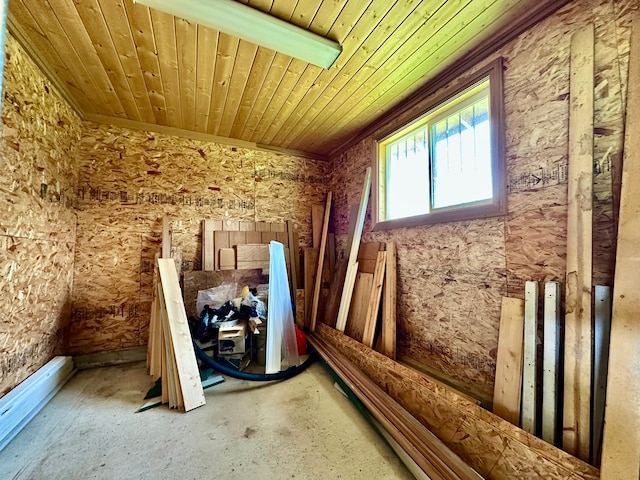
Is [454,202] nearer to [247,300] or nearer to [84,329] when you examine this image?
[247,300]

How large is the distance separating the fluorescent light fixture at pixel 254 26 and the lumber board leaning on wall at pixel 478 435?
2.36m

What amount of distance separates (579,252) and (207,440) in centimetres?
240

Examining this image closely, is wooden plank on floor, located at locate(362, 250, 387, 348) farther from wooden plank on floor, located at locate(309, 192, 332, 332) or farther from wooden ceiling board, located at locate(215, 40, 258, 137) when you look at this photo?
wooden ceiling board, located at locate(215, 40, 258, 137)

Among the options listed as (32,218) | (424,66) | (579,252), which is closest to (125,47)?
(32,218)

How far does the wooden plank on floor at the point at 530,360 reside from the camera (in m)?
1.40

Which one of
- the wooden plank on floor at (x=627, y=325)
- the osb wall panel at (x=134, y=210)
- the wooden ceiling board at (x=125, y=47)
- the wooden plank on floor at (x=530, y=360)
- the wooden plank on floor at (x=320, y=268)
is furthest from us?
the wooden plank on floor at (x=320, y=268)

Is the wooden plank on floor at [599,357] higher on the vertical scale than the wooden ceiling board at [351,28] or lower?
lower

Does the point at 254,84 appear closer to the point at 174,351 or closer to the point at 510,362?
the point at 174,351

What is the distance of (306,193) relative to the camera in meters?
3.71

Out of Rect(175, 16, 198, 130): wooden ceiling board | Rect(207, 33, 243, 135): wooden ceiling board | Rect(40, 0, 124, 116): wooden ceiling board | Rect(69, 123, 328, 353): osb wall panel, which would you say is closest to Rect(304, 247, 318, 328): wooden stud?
Rect(69, 123, 328, 353): osb wall panel

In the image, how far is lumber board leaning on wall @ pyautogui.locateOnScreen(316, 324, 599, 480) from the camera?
1154 mm

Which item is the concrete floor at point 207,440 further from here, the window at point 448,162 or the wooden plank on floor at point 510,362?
the window at point 448,162

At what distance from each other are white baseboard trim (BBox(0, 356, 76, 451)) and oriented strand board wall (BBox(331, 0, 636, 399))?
9.41ft

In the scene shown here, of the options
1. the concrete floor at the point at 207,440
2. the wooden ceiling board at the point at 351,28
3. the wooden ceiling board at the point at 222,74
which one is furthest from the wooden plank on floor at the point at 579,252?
the wooden ceiling board at the point at 222,74
